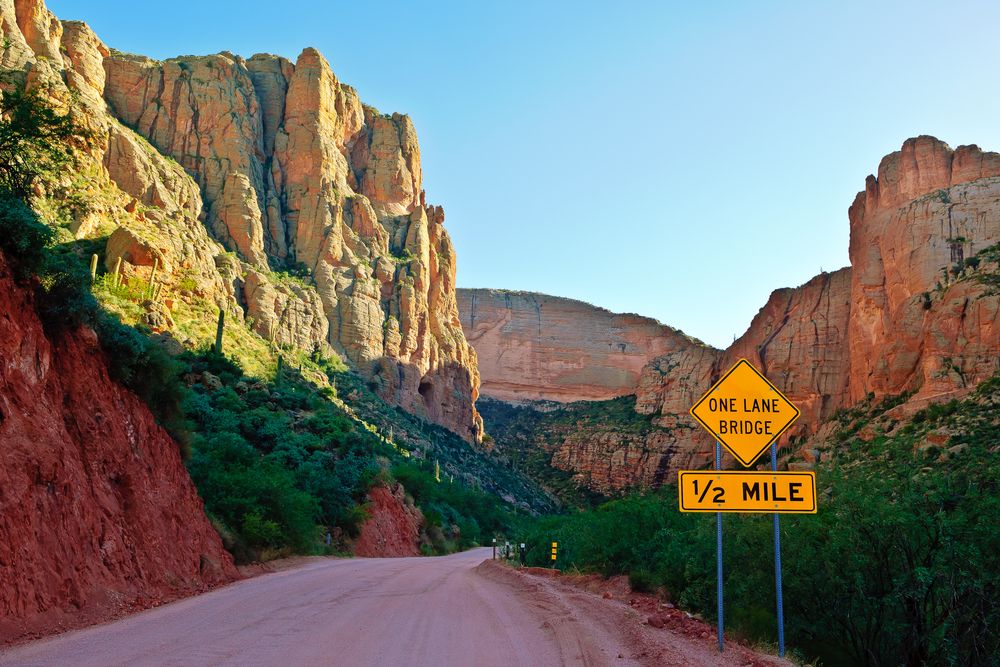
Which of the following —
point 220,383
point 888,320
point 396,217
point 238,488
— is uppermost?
point 396,217

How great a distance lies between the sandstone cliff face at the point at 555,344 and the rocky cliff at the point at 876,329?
163ft

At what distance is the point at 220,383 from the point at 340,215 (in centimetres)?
4341

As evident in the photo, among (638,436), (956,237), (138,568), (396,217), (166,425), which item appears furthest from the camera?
(396,217)

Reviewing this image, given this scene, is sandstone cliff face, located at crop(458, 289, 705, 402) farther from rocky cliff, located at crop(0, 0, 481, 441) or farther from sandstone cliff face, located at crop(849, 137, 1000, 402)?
sandstone cliff face, located at crop(849, 137, 1000, 402)

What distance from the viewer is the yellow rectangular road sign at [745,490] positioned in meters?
8.95

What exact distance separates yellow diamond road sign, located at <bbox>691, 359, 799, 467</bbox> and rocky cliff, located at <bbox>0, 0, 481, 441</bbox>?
40432 mm

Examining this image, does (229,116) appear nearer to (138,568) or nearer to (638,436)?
(638,436)

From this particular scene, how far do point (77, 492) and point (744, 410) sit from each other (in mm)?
9727

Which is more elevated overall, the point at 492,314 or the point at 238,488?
the point at 492,314

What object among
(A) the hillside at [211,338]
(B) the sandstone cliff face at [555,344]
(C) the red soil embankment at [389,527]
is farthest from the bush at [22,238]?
(B) the sandstone cliff face at [555,344]

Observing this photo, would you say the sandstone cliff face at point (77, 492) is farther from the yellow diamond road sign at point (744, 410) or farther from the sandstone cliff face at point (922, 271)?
the sandstone cliff face at point (922, 271)

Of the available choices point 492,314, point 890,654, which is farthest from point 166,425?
point 492,314

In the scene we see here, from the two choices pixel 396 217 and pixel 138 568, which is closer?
pixel 138 568

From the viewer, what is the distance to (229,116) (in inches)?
3031
